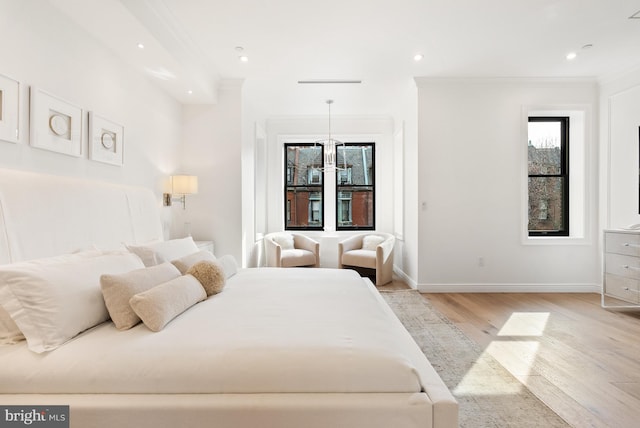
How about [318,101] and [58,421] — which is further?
[318,101]

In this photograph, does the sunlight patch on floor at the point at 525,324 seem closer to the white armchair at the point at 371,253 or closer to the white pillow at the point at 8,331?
the white armchair at the point at 371,253

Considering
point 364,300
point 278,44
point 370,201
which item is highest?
point 278,44

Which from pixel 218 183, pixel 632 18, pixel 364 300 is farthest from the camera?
pixel 218 183

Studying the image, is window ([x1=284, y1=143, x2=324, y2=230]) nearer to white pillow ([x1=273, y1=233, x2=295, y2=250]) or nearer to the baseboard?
white pillow ([x1=273, y1=233, x2=295, y2=250])

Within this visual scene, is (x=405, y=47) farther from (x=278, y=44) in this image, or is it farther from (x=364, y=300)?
(x=364, y=300)

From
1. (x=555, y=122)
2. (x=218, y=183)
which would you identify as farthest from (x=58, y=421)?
(x=555, y=122)

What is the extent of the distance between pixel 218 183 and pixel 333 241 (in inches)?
97.3

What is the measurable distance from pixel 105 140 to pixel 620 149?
560cm

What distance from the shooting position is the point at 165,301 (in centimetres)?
164

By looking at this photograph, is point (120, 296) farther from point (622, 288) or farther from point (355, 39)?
point (622, 288)

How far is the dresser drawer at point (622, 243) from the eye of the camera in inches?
132

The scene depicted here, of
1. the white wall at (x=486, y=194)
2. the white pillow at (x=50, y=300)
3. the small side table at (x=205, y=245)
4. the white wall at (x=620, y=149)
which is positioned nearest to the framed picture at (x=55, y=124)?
the white pillow at (x=50, y=300)

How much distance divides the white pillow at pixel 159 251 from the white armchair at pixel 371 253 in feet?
9.40

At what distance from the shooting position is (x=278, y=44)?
340 cm
